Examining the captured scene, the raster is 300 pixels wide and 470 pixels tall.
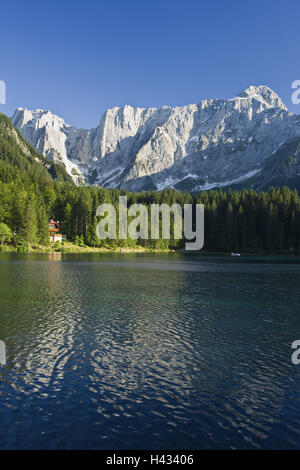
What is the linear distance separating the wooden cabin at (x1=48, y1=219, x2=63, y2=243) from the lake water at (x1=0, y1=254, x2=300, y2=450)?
410ft

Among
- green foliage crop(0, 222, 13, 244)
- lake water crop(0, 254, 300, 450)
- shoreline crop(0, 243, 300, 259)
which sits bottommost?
lake water crop(0, 254, 300, 450)

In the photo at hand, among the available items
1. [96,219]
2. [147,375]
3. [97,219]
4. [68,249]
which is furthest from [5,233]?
[147,375]

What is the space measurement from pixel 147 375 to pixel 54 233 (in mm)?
154382

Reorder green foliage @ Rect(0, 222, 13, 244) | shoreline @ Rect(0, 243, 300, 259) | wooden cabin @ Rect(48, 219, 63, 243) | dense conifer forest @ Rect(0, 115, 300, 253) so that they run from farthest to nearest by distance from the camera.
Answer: wooden cabin @ Rect(48, 219, 63, 243) < dense conifer forest @ Rect(0, 115, 300, 253) < shoreline @ Rect(0, 243, 300, 259) < green foliage @ Rect(0, 222, 13, 244)

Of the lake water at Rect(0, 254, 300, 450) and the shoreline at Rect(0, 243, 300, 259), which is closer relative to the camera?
the lake water at Rect(0, 254, 300, 450)

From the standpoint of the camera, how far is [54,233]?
547 feet

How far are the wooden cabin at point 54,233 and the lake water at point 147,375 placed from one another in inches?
4923

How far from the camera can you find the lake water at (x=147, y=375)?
14.4 meters

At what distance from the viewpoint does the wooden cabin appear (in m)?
166

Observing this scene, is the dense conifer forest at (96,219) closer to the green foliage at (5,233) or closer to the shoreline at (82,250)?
the shoreline at (82,250)

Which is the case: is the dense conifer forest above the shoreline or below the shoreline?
above

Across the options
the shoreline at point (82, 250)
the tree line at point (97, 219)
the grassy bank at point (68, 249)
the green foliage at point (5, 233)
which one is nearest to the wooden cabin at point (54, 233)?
the tree line at point (97, 219)

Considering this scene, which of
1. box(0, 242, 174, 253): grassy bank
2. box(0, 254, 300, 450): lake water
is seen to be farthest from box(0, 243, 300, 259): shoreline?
box(0, 254, 300, 450): lake water

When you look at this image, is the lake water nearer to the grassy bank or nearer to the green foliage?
the green foliage
